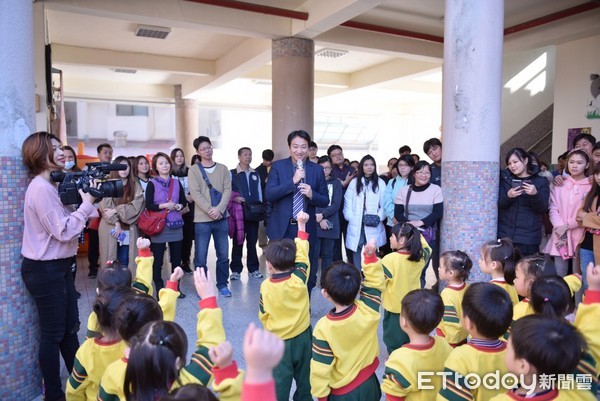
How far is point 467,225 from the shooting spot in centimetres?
371

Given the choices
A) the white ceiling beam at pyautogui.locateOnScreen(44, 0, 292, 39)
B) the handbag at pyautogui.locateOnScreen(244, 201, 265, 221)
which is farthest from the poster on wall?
the handbag at pyautogui.locateOnScreen(244, 201, 265, 221)

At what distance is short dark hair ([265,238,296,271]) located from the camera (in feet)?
7.90

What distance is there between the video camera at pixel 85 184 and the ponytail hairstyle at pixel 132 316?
964 mm

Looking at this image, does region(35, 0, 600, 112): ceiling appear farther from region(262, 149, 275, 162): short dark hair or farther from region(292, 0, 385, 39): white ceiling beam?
region(262, 149, 275, 162): short dark hair

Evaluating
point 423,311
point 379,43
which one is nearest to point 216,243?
point 423,311

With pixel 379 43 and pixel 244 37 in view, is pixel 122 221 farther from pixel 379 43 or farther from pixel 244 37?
pixel 379 43

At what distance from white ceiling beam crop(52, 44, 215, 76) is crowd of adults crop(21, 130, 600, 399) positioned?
451 centimetres

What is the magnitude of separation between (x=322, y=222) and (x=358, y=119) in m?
14.4

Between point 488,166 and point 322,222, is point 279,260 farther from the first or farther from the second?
point 322,222

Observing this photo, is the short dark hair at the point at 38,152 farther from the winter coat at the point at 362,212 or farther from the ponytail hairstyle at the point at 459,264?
the winter coat at the point at 362,212

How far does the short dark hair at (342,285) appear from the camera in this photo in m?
2.06

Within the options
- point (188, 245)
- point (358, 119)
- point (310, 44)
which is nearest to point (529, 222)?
point (188, 245)

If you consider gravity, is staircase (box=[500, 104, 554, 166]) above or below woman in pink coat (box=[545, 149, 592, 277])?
above

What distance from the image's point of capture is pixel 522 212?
3764 millimetres
